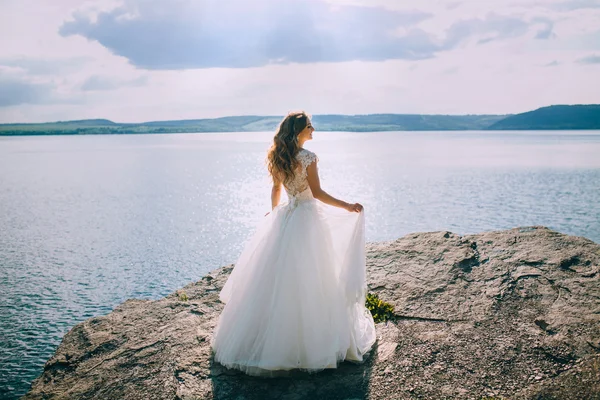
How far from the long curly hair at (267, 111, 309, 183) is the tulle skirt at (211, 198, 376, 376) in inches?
19.7

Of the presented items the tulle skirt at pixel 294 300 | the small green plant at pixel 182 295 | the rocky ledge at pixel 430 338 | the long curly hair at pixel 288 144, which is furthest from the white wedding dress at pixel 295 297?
the small green plant at pixel 182 295

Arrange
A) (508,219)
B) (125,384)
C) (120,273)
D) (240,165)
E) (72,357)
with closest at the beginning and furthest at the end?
(125,384) → (72,357) → (120,273) → (508,219) → (240,165)

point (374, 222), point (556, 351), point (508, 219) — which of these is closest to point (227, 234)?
point (374, 222)

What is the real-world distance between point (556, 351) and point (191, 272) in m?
15.2

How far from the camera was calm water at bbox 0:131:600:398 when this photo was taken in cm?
1448

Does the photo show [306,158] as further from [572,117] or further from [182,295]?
[572,117]

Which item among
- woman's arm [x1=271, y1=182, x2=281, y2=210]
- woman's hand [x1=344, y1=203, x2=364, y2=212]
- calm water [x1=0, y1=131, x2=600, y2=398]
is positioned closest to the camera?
woman's hand [x1=344, y1=203, x2=364, y2=212]

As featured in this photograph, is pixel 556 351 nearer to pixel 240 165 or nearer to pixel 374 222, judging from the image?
pixel 374 222

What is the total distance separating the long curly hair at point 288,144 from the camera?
18.4 ft

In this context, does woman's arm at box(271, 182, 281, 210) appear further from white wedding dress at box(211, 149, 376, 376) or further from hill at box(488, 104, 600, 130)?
hill at box(488, 104, 600, 130)

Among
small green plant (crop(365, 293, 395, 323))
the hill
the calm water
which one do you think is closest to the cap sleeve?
small green plant (crop(365, 293, 395, 323))

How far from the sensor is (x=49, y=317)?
13.3 meters

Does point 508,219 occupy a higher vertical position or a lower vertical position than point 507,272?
lower

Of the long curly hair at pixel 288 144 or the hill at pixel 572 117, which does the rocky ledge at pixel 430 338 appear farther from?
the hill at pixel 572 117
